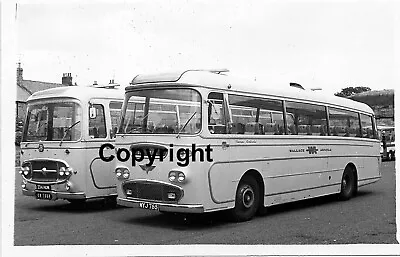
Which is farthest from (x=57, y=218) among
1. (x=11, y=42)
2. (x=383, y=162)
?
(x=383, y=162)

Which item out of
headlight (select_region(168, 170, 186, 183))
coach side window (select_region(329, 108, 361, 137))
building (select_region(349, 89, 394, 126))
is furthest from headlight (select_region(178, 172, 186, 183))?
coach side window (select_region(329, 108, 361, 137))

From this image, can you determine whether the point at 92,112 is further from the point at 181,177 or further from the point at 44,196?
the point at 181,177

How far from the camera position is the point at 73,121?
373 inches

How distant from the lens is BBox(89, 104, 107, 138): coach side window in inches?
377

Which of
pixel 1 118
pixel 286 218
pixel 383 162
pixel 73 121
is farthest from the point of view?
pixel 383 162

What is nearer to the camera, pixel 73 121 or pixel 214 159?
pixel 214 159

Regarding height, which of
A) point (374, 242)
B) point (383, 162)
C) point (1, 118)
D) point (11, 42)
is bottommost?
point (374, 242)

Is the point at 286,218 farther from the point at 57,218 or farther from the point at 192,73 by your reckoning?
the point at 57,218

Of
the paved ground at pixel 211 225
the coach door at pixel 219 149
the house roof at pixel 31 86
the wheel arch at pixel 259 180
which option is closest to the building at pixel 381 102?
the paved ground at pixel 211 225

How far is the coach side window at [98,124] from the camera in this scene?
31.4 ft

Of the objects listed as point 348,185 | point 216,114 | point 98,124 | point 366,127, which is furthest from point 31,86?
point 366,127

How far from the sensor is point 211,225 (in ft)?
27.4

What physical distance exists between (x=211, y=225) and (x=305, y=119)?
222cm

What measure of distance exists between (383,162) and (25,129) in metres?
5.17
